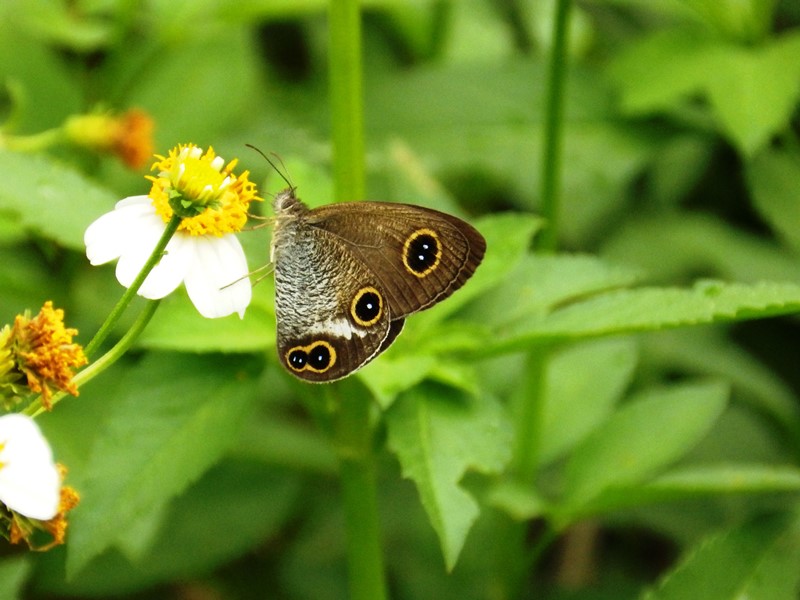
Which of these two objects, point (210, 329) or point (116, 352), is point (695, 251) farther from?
point (116, 352)

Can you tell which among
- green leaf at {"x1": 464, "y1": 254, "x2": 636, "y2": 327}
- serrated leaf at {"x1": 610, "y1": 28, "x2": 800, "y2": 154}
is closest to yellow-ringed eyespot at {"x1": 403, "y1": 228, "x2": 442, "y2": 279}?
green leaf at {"x1": 464, "y1": 254, "x2": 636, "y2": 327}

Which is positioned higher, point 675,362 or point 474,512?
point 474,512

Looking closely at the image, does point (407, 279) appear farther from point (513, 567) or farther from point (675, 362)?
point (675, 362)

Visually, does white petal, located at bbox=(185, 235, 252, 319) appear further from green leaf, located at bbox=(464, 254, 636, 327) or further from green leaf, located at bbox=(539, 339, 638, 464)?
green leaf, located at bbox=(539, 339, 638, 464)

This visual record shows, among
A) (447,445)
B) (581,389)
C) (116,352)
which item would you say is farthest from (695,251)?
(116,352)

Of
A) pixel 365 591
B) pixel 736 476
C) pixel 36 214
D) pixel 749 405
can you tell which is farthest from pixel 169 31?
pixel 749 405

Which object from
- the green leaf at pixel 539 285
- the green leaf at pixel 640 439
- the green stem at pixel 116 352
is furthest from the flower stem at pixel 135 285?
the green leaf at pixel 640 439
